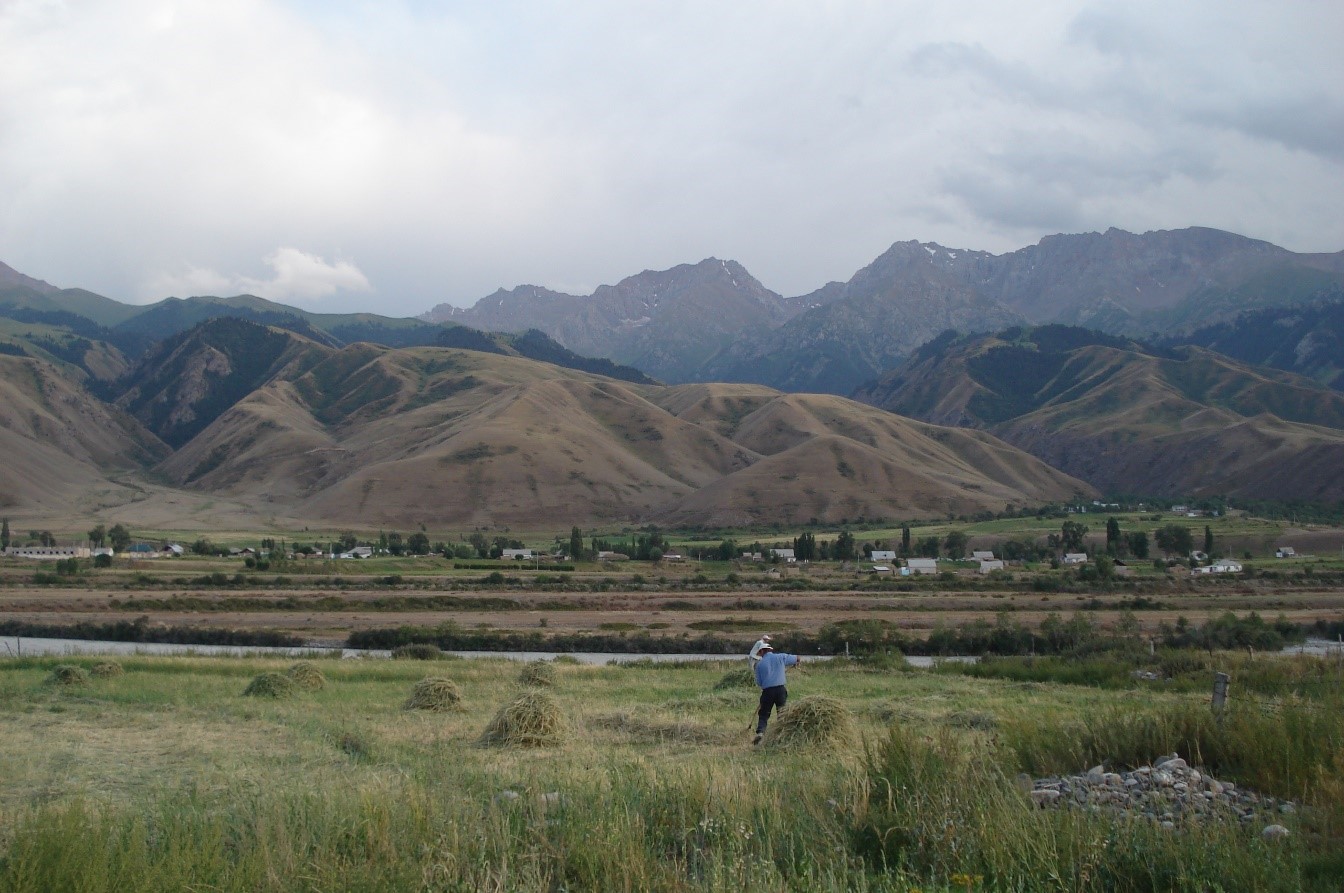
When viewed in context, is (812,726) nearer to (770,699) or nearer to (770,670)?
(770,699)

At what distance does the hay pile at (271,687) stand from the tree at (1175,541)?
310 feet

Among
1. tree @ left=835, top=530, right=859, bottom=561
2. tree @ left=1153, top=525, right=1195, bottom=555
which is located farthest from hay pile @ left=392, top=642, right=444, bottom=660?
tree @ left=1153, top=525, right=1195, bottom=555

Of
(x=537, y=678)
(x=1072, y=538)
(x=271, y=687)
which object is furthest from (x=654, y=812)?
(x=1072, y=538)

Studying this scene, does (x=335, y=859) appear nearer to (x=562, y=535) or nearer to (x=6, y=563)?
(x=6, y=563)

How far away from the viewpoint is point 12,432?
185 m

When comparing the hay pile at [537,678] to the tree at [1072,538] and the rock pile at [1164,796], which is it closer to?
the rock pile at [1164,796]

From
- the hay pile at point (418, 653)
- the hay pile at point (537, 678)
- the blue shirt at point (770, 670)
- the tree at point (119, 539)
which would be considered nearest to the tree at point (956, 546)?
the hay pile at point (418, 653)

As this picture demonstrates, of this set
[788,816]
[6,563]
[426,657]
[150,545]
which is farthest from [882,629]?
[150,545]

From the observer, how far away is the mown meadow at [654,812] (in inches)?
311

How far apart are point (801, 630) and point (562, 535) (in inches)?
3956

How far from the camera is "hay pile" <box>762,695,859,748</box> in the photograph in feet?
50.4

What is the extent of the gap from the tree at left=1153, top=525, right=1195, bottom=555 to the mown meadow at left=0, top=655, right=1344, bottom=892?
9312 cm

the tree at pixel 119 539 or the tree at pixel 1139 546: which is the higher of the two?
the tree at pixel 119 539

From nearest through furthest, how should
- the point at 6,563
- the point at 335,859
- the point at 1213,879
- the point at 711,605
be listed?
the point at 1213,879 < the point at 335,859 < the point at 711,605 < the point at 6,563
